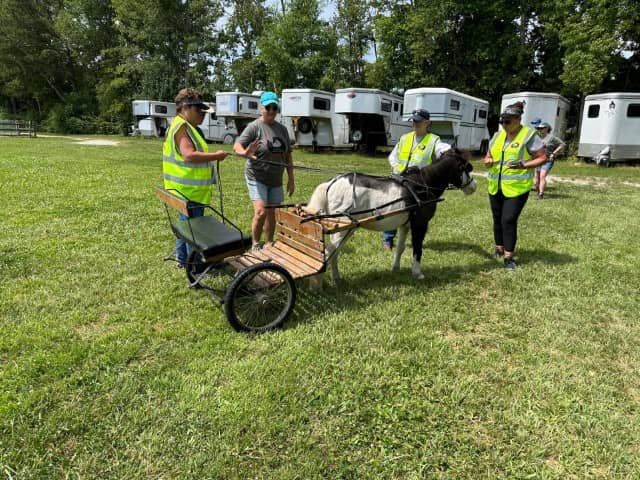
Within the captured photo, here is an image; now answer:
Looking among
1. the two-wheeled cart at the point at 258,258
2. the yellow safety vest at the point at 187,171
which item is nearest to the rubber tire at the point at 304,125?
the two-wheeled cart at the point at 258,258

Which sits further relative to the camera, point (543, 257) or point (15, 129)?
point (15, 129)

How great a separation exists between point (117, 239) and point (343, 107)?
57.4ft

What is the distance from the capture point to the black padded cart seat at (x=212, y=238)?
3480 mm

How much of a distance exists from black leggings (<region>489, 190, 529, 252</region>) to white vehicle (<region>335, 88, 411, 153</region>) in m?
16.6

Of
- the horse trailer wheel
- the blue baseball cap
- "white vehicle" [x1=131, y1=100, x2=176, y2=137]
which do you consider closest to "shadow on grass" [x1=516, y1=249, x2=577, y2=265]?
the blue baseball cap

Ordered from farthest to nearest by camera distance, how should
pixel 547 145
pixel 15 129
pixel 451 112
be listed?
pixel 15 129 → pixel 451 112 → pixel 547 145

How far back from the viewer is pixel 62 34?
41.6 meters

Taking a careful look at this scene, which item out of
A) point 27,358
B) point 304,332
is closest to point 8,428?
point 27,358

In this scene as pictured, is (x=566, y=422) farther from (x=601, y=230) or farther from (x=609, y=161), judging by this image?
(x=609, y=161)

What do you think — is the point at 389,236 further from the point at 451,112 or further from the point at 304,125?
the point at 304,125

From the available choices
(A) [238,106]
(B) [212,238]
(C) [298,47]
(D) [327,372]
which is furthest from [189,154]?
(C) [298,47]

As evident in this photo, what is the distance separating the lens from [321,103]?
22.9 meters

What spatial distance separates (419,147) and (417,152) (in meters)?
0.07

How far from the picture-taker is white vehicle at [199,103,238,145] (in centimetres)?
2788
